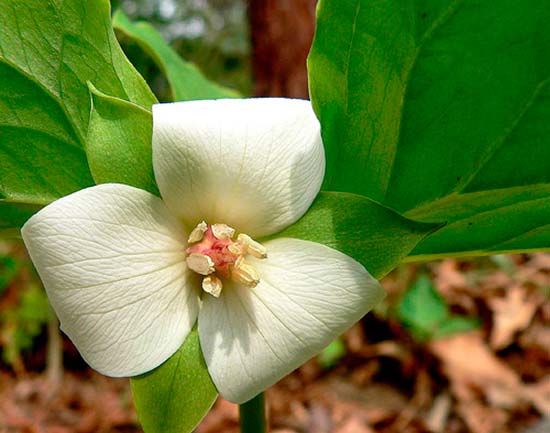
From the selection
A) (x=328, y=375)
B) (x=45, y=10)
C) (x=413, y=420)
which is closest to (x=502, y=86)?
(x=45, y=10)

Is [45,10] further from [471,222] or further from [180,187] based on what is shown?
[471,222]

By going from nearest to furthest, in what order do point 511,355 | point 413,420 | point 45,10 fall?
point 45,10
point 413,420
point 511,355

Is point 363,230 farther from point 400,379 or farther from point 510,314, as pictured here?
point 510,314

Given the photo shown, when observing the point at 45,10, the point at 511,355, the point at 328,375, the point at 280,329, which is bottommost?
the point at 328,375

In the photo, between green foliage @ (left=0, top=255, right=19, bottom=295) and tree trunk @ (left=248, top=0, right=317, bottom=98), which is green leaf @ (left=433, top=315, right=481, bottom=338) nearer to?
tree trunk @ (left=248, top=0, right=317, bottom=98)

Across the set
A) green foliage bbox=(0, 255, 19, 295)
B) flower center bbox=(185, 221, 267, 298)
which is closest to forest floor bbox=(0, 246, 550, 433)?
green foliage bbox=(0, 255, 19, 295)

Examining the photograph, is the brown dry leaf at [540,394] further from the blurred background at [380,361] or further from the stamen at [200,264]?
the stamen at [200,264]
